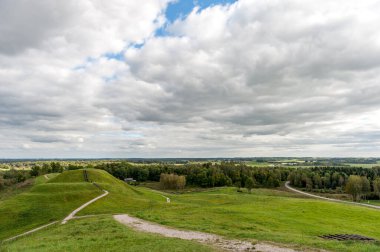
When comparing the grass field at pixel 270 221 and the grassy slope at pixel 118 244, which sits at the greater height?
the grassy slope at pixel 118 244

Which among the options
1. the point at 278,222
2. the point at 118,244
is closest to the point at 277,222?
the point at 278,222

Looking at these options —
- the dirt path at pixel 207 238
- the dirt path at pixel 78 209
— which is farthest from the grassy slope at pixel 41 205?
the dirt path at pixel 207 238

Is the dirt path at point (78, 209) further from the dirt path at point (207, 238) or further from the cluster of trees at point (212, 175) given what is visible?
the cluster of trees at point (212, 175)

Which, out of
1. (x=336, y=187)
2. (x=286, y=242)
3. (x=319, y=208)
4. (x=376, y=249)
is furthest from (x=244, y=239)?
(x=336, y=187)

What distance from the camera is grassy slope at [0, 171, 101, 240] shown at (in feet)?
154

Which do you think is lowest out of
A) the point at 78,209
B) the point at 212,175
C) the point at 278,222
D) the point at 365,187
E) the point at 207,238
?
the point at 365,187

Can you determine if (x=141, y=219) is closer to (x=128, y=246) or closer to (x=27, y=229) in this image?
(x=128, y=246)

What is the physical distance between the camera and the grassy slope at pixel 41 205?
46959 mm

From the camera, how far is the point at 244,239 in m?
24.1

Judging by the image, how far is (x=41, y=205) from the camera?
5594 cm

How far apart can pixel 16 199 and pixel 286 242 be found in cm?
5979

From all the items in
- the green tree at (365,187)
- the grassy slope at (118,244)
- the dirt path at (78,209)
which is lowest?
the green tree at (365,187)

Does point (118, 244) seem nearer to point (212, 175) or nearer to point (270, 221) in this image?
point (270, 221)

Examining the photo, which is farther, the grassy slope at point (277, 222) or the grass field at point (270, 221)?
the grassy slope at point (277, 222)
